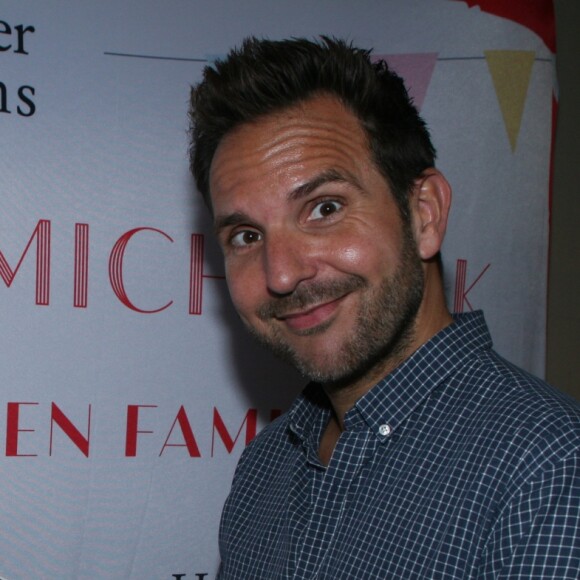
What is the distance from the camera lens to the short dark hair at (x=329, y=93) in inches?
37.4

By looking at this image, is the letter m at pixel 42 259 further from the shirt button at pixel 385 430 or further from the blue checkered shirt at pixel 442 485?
the shirt button at pixel 385 430

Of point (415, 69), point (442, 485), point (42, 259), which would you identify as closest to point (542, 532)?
point (442, 485)

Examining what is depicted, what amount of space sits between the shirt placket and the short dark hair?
278 millimetres

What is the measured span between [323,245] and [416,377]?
184 millimetres

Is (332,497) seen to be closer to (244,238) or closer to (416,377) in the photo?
(416,377)

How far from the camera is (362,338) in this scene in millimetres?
896

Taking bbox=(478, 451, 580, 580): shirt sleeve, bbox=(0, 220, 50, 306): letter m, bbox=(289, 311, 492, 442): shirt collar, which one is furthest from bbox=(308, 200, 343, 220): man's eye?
bbox=(0, 220, 50, 306): letter m

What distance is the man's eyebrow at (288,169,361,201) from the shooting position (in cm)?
90

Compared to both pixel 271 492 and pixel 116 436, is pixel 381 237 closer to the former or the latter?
pixel 271 492

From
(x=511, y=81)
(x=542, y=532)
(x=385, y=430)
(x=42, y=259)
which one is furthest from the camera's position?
(x=511, y=81)

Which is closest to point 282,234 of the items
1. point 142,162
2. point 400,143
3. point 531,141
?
point 400,143

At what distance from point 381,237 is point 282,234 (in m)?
0.11

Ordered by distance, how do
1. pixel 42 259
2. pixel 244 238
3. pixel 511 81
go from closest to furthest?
pixel 244 238, pixel 42 259, pixel 511 81

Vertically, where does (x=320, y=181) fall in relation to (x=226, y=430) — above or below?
above
